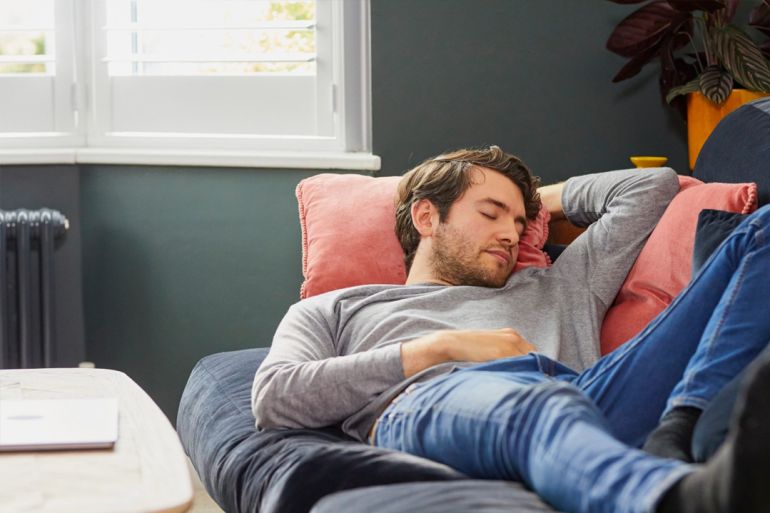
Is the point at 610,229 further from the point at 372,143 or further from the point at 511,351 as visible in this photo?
the point at 372,143

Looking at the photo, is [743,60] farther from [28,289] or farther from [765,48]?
[28,289]

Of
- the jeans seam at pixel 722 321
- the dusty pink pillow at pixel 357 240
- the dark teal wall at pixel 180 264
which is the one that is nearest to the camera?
the jeans seam at pixel 722 321

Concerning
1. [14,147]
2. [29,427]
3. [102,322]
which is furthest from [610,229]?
[14,147]

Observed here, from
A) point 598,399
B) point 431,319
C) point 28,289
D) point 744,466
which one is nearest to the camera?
point 744,466

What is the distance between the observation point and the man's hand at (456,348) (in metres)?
1.70

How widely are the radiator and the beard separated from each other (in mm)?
1292

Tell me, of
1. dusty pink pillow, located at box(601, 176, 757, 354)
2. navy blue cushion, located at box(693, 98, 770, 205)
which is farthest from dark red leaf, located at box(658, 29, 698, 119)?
dusty pink pillow, located at box(601, 176, 757, 354)

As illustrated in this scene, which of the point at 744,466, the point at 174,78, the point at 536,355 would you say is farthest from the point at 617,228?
the point at 174,78

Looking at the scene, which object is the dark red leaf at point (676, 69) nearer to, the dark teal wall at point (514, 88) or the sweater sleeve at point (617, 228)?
the dark teal wall at point (514, 88)

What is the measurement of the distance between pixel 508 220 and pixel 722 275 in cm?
63

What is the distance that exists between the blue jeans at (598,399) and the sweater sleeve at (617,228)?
0.39m

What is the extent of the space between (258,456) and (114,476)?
1.57 ft

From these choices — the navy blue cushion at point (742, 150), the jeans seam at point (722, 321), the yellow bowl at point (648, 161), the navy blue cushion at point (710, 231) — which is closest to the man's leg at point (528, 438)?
the jeans seam at point (722, 321)

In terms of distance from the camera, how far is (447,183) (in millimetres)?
2152
